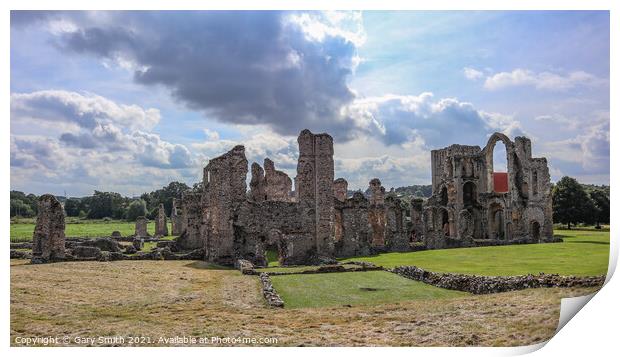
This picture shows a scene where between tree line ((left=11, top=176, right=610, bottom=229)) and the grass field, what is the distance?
6460 mm

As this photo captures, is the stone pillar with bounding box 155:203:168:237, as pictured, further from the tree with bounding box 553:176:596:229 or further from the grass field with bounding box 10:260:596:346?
the tree with bounding box 553:176:596:229

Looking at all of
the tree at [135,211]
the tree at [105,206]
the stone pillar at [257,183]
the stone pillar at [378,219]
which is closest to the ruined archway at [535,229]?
the stone pillar at [378,219]

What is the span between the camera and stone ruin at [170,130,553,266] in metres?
28.2

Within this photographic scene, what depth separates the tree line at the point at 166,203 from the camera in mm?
33906

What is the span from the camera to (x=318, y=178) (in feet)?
99.2

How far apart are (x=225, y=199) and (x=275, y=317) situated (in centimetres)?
1623

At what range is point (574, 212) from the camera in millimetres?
39875

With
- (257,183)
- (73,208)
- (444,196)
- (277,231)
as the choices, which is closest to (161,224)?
(257,183)

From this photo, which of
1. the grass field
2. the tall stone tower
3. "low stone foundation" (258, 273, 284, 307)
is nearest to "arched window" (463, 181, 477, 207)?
the tall stone tower

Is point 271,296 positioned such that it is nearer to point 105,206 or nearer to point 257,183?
point 257,183

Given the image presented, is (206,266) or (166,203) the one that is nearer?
(206,266)

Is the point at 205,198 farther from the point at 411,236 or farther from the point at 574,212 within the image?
the point at 574,212

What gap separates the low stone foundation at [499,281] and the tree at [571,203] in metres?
24.7

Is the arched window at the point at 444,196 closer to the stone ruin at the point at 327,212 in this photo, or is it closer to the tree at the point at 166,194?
the stone ruin at the point at 327,212
